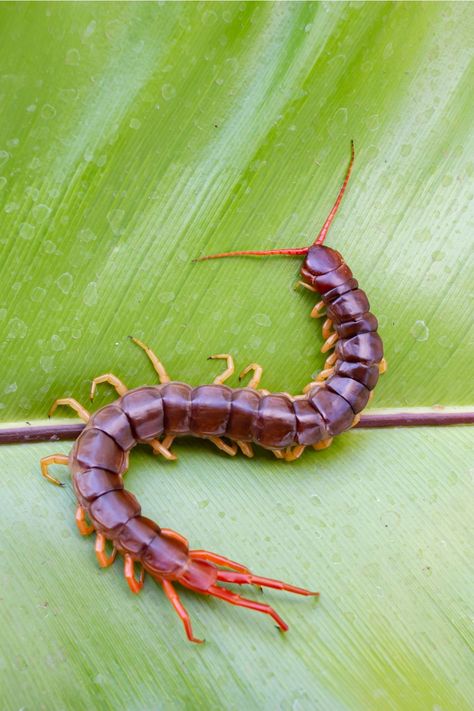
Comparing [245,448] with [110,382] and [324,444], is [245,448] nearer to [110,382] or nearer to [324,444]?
[324,444]

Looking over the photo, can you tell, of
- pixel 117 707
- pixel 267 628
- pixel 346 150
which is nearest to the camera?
pixel 117 707

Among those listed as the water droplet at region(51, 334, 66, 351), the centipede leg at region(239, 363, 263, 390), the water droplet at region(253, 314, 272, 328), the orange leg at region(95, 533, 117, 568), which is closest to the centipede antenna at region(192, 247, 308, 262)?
the water droplet at region(253, 314, 272, 328)

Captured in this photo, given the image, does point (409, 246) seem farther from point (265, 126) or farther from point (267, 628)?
point (267, 628)

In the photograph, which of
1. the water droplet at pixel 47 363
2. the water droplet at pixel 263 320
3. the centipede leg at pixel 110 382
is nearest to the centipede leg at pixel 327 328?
the water droplet at pixel 263 320

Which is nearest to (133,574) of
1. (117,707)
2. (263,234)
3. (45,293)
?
(117,707)

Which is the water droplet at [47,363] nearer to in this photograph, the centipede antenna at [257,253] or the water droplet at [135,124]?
the centipede antenna at [257,253]

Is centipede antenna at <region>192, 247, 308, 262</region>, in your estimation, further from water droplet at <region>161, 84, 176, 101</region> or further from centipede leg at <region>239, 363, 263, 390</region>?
water droplet at <region>161, 84, 176, 101</region>
